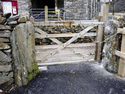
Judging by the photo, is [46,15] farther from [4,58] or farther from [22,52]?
[4,58]

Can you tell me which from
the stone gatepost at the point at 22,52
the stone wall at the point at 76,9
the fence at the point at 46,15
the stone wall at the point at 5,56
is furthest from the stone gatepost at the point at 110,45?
the stone wall at the point at 76,9

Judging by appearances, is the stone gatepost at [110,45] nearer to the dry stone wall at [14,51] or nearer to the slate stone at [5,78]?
the dry stone wall at [14,51]

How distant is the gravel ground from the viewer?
3057 mm

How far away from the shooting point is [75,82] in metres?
3.42

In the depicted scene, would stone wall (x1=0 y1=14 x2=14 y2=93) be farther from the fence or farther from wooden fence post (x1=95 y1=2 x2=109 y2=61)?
the fence

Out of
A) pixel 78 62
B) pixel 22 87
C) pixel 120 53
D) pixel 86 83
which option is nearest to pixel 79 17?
pixel 78 62

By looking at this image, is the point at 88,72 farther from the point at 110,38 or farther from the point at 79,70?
the point at 110,38

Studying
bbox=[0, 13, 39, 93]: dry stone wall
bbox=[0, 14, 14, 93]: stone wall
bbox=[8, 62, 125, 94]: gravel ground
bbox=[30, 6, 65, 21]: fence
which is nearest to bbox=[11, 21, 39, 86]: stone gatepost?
bbox=[0, 13, 39, 93]: dry stone wall

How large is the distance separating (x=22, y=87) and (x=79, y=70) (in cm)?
195

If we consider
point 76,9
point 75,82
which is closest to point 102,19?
point 75,82

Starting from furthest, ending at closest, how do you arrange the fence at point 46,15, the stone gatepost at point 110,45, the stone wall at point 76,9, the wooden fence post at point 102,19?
the stone wall at point 76,9 → the fence at point 46,15 → the wooden fence post at point 102,19 → the stone gatepost at point 110,45

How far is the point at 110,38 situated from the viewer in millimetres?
3871

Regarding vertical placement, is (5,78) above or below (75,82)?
above

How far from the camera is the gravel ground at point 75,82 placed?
306 centimetres
